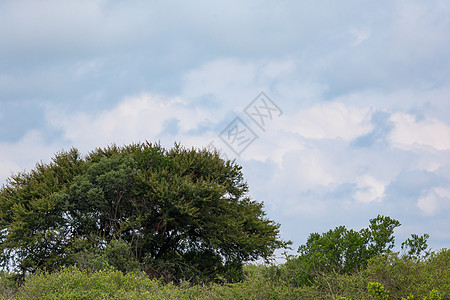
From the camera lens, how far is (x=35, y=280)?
44.4 feet

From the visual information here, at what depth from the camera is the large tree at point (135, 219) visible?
851 inches

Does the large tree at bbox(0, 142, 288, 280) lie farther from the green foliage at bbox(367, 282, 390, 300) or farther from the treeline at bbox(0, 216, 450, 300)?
the green foliage at bbox(367, 282, 390, 300)

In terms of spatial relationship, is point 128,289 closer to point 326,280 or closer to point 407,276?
point 326,280

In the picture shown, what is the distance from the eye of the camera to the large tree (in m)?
21.6

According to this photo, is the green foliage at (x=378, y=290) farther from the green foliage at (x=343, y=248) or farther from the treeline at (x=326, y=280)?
the green foliage at (x=343, y=248)

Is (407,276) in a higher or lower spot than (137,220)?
lower

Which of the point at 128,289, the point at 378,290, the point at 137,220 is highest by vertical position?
the point at 137,220

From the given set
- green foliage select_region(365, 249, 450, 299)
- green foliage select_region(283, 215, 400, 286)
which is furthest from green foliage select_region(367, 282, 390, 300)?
green foliage select_region(283, 215, 400, 286)

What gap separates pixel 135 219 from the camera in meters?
22.3

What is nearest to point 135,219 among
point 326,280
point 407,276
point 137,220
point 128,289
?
point 137,220

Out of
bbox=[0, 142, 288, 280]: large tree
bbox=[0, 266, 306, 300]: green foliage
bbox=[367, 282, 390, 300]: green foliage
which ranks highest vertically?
bbox=[0, 142, 288, 280]: large tree

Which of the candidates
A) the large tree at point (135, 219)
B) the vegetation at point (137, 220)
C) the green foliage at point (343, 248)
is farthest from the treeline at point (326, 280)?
the large tree at point (135, 219)

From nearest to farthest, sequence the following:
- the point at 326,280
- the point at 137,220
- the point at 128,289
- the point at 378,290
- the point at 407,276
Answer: the point at 378,290 < the point at 407,276 < the point at 326,280 < the point at 128,289 < the point at 137,220

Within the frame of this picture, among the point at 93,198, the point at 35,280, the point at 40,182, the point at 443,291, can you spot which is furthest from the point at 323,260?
the point at 40,182
